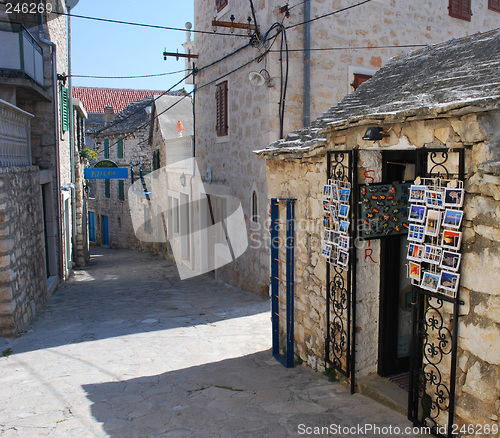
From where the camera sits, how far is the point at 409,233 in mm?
3783

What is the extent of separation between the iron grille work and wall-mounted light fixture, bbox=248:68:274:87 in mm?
4324

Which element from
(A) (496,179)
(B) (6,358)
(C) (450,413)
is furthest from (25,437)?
(A) (496,179)

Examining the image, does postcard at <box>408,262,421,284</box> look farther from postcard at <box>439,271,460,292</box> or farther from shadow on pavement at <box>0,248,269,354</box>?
shadow on pavement at <box>0,248,269,354</box>

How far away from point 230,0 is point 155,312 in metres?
7.14

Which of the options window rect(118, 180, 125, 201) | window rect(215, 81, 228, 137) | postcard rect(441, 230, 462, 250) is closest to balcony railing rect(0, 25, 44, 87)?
window rect(215, 81, 228, 137)

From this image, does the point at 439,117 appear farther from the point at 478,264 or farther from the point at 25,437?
the point at 25,437

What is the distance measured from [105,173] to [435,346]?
12.9 m

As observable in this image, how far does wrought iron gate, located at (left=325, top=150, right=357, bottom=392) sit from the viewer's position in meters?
4.59

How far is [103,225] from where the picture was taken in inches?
1036

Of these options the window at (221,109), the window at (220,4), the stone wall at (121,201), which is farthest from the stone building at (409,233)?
the stone wall at (121,201)

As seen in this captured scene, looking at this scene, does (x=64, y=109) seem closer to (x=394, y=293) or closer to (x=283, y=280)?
(x=283, y=280)

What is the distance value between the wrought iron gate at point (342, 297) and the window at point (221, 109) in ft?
23.7

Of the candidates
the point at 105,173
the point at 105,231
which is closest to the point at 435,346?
the point at 105,173

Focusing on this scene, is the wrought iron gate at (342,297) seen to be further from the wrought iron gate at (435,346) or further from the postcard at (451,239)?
the postcard at (451,239)
